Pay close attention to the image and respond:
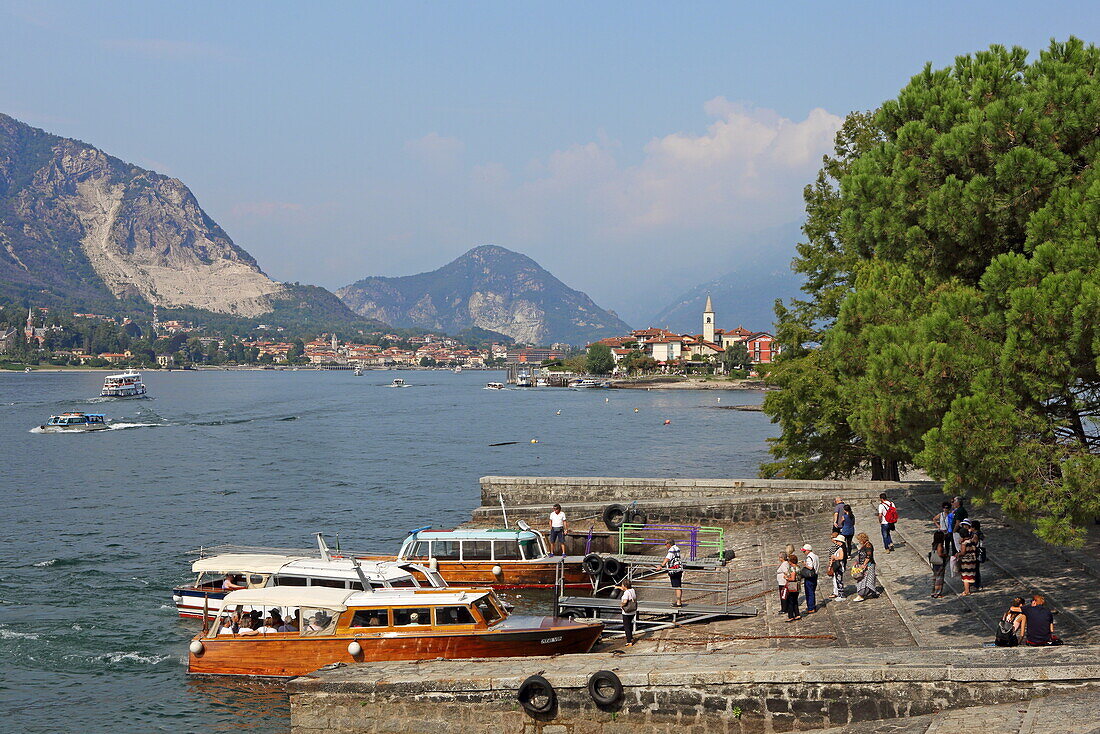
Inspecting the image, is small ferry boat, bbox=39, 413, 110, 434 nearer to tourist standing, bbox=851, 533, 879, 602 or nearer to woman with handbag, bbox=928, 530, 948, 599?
tourist standing, bbox=851, 533, 879, 602

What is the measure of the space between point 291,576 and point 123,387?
135 meters

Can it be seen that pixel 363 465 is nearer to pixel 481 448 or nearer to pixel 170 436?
pixel 481 448

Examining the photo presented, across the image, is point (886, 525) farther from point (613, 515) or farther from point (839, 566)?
point (613, 515)

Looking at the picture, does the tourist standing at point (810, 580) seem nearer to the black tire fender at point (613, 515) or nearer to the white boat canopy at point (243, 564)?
the black tire fender at point (613, 515)

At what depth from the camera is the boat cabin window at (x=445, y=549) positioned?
1055 inches

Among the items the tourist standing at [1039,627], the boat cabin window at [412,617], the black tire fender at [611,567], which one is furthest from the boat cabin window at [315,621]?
the tourist standing at [1039,627]

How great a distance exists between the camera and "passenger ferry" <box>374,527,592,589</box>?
86.9 ft

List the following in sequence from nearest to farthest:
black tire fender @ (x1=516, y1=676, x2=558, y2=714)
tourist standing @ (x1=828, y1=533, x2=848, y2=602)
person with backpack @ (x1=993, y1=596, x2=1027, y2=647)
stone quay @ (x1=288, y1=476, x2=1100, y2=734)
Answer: stone quay @ (x1=288, y1=476, x2=1100, y2=734), black tire fender @ (x1=516, y1=676, x2=558, y2=714), person with backpack @ (x1=993, y1=596, x2=1027, y2=647), tourist standing @ (x1=828, y1=533, x2=848, y2=602)

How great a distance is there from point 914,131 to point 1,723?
20.8 m

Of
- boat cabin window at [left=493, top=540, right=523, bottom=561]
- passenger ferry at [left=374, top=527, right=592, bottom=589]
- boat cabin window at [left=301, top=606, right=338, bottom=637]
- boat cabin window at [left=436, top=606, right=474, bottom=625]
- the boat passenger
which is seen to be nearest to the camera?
boat cabin window at [left=436, top=606, right=474, bottom=625]

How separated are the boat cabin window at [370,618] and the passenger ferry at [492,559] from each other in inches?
283

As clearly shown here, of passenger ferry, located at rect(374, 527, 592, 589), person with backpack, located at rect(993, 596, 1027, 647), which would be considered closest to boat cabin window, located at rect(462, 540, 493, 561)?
passenger ferry, located at rect(374, 527, 592, 589)

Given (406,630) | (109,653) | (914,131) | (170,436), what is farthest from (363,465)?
(914,131)

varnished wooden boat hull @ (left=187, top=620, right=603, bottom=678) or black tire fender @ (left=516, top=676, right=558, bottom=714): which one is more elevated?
black tire fender @ (left=516, top=676, right=558, bottom=714)
